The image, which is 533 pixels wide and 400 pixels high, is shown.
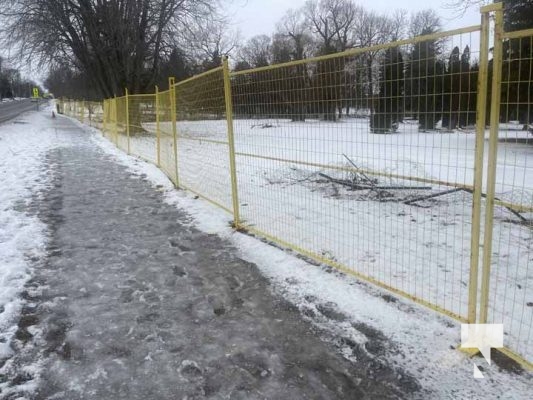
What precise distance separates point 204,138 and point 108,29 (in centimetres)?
2272

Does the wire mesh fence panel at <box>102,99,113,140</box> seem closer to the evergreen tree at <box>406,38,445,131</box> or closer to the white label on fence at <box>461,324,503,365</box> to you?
the evergreen tree at <box>406,38,445,131</box>

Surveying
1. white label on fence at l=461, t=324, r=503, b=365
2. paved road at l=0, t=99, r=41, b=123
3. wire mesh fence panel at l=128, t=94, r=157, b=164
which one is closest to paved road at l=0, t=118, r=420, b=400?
white label on fence at l=461, t=324, r=503, b=365

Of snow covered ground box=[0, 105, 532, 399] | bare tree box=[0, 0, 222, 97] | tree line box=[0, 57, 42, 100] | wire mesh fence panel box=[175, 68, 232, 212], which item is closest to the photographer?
snow covered ground box=[0, 105, 532, 399]

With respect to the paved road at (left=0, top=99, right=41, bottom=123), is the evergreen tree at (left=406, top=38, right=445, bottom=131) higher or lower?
lower

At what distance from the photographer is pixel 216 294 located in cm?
423

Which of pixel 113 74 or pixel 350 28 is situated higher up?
pixel 350 28

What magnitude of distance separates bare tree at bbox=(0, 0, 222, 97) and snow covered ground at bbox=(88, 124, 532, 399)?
24552 mm

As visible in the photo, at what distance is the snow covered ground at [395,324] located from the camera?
9.18 ft

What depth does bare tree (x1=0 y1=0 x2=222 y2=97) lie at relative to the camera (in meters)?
26.2

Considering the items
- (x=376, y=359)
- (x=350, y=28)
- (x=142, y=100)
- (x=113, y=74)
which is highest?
(x=350, y=28)

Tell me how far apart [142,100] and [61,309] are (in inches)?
409

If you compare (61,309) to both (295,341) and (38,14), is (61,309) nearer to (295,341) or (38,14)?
(295,341)

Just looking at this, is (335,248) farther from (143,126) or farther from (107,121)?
(107,121)

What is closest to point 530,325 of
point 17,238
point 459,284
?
point 459,284
